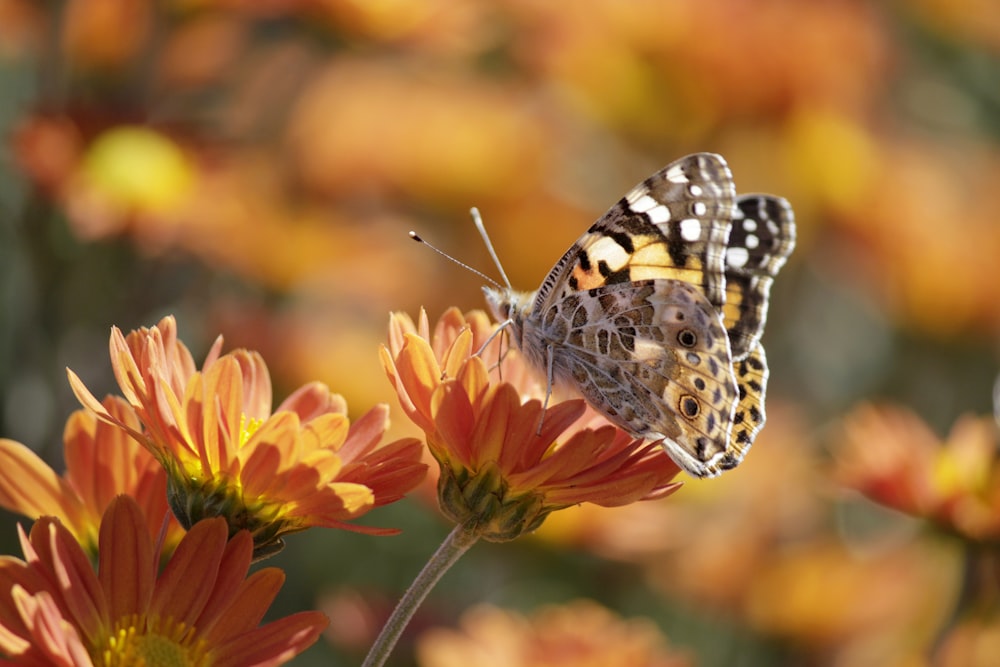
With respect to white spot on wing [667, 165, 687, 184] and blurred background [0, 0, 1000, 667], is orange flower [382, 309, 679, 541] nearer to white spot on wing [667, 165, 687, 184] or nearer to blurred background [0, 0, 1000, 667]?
white spot on wing [667, 165, 687, 184]

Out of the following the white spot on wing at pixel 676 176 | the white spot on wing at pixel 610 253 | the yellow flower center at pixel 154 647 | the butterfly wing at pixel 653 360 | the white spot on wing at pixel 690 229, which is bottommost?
the yellow flower center at pixel 154 647

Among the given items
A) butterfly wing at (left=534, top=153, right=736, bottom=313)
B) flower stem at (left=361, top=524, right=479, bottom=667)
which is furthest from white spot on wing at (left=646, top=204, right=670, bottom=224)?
flower stem at (left=361, top=524, right=479, bottom=667)

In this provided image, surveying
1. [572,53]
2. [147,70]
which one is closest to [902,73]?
[572,53]

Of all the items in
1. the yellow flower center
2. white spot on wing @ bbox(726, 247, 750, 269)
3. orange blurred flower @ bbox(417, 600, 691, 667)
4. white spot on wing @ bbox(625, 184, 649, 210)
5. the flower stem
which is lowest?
orange blurred flower @ bbox(417, 600, 691, 667)

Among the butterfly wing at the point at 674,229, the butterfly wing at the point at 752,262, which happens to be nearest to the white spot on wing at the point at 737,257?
the butterfly wing at the point at 752,262

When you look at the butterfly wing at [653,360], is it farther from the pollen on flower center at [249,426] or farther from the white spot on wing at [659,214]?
the pollen on flower center at [249,426]
